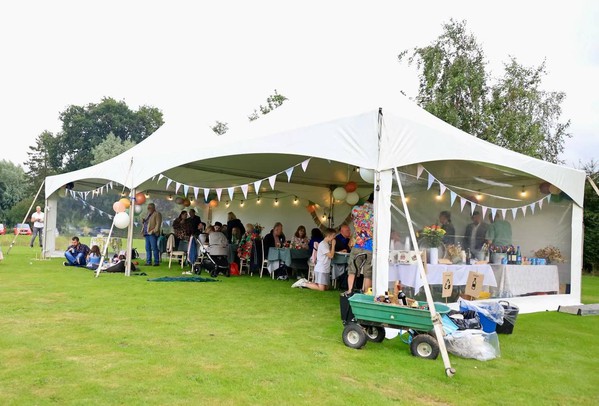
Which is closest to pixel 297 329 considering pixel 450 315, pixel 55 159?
pixel 450 315

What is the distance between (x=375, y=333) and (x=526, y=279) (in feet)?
12.6

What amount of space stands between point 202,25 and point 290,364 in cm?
1121

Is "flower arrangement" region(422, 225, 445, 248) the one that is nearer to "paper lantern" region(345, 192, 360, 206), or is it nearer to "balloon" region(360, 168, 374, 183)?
"balloon" region(360, 168, 374, 183)

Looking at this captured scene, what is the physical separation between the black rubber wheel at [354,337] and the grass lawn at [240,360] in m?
0.09

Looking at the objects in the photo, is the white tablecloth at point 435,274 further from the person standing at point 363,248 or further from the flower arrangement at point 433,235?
the person standing at point 363,248

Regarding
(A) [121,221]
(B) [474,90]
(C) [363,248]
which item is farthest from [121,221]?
(B) [474,90]

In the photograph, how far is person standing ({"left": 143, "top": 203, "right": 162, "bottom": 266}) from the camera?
11.5 metres

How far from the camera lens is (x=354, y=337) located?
437cm

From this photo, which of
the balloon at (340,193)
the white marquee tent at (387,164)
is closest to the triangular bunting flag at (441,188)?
the white marquee tent at (387,164)

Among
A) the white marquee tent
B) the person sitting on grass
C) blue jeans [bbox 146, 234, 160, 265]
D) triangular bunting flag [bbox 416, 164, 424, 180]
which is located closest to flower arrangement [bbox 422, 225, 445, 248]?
the white marquee tent

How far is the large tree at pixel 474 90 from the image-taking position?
1770 centimetres

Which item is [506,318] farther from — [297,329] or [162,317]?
[162,317]

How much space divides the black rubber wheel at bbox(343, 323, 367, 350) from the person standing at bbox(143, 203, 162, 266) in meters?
8.09

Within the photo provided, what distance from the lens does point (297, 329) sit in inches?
197
